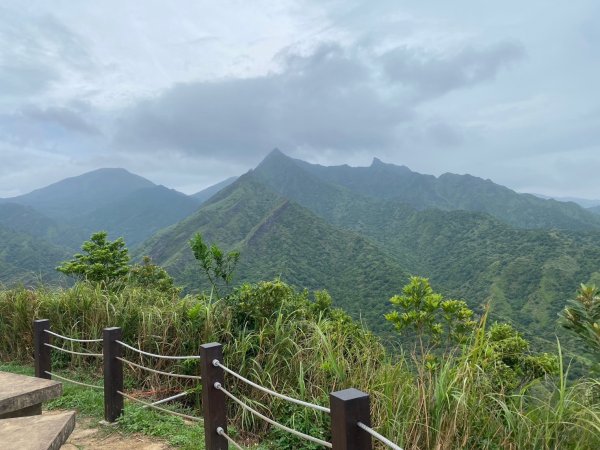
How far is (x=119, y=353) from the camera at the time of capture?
401 cm

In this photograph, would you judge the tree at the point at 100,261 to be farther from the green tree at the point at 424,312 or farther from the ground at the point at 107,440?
the ground at the point at 107,440

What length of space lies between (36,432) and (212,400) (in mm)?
1039

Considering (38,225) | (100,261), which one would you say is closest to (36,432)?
(100,261)

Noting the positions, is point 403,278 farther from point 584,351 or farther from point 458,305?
point 584,351

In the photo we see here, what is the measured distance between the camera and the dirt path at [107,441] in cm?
351

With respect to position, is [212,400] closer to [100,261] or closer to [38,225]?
[100,261]

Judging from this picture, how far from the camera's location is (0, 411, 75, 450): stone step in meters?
2.30

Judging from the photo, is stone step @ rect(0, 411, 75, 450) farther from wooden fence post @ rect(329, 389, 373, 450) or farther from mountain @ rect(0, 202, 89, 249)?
mountain @ rect(0, 202, 89, 249)

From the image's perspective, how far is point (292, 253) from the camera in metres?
68.4

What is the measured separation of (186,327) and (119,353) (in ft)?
3.65

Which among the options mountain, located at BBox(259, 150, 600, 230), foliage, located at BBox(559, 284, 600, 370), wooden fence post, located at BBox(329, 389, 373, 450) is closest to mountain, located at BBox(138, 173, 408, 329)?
Result: foliage, located at BBox(559, 284, 600, 370)

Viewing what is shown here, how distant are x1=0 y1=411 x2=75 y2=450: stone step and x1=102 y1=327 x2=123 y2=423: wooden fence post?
118 centimetres

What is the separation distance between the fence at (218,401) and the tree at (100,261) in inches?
370

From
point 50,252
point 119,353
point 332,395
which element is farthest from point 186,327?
point 50,252
